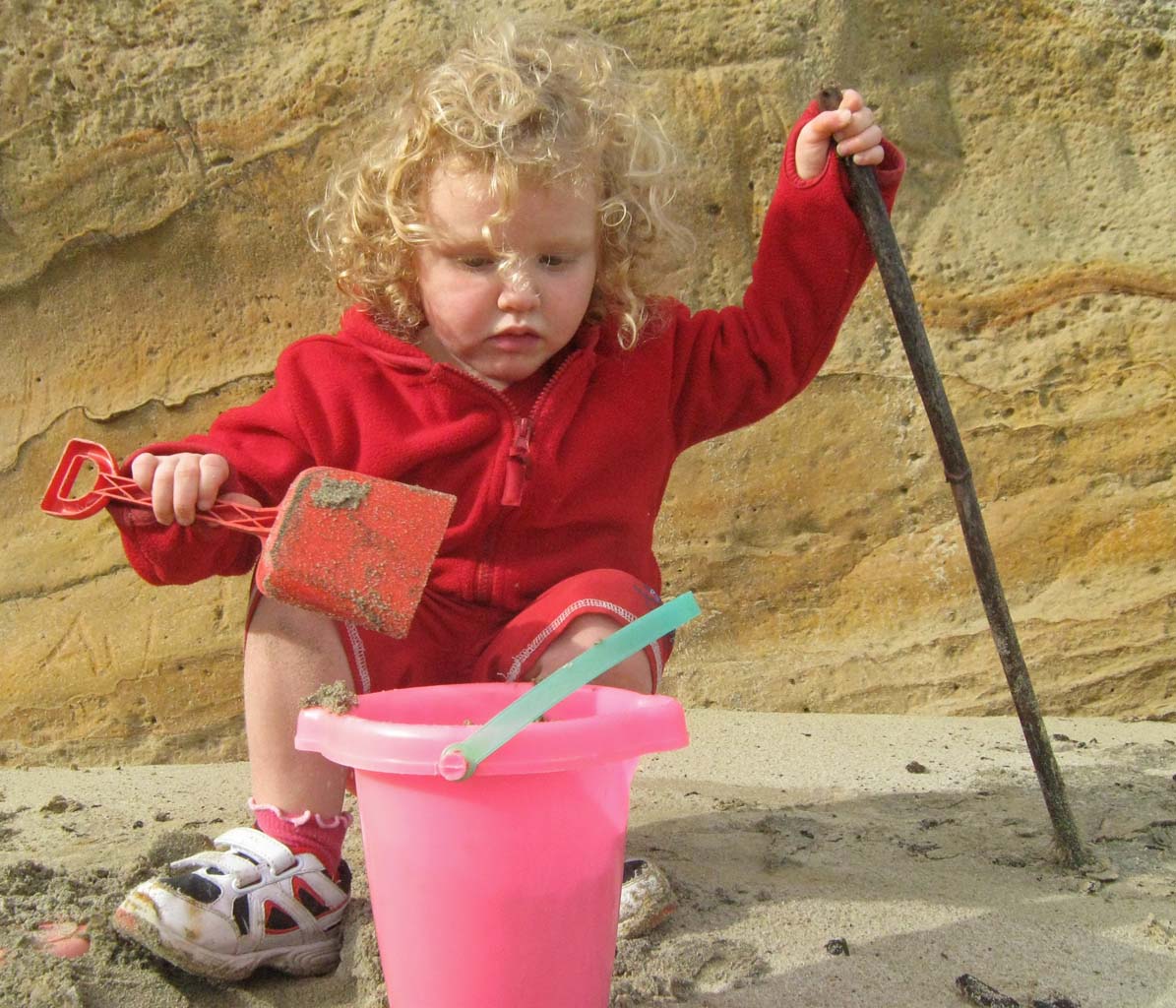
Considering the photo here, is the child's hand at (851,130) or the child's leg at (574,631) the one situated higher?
the child's hand at (851,130)

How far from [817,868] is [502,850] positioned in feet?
2.51

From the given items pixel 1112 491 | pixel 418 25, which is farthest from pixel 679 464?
pixel 418 25

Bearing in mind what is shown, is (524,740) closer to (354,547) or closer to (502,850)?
(502,850)

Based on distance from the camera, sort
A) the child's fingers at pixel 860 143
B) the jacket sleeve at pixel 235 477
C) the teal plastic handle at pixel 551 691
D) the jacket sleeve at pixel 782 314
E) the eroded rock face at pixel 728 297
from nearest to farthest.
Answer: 1. the teal plastic handle at pixel 551 691
2. the jacket sleeve at pixel 235 477
3. the child's fingers at pixel 860 143
4. the jacket sleeve at pixel 782 314
5. the eroded rock face at pixel 728 297

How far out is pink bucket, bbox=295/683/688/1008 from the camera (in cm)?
118

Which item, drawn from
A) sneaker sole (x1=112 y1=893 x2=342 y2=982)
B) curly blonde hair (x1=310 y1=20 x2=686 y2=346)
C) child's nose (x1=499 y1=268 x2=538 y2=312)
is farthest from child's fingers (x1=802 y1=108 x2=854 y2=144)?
sneaker sole (x1=112 y1=893 x2=342 y2=982)

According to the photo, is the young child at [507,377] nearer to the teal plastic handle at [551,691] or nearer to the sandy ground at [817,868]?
the sandy ground at [817,868]

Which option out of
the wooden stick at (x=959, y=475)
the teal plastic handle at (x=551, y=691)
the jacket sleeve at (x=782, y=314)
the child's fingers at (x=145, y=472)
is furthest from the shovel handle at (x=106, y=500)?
the wooden stick at (x=959, y=475)

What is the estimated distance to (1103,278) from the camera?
9.18 feet

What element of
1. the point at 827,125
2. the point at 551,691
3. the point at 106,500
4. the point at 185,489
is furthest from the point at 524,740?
the point at 827,125

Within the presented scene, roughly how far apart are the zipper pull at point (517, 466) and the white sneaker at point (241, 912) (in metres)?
0.59

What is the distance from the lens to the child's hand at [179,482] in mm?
1640

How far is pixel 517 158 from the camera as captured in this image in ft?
6.01

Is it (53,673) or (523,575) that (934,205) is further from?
(53,673)
